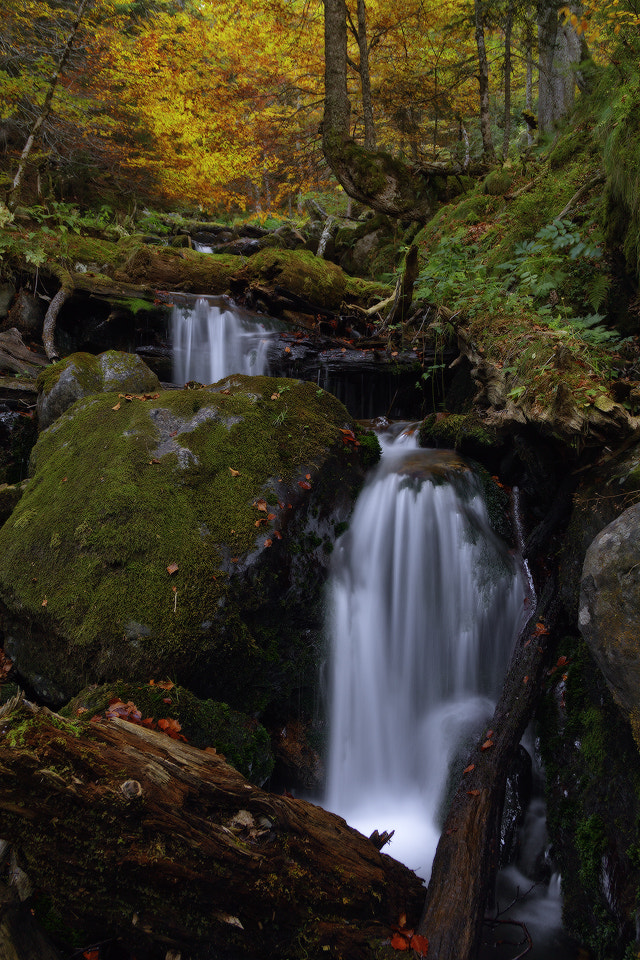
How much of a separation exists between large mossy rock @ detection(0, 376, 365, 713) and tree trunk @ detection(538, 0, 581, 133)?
9159 mm

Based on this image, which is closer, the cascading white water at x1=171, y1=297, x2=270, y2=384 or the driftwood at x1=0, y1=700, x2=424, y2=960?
the driftwood at x1=0, y1=700, x2=424, y2=960

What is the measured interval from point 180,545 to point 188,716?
1169mm

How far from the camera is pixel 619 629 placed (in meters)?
2.53

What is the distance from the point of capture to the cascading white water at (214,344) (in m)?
A: 8.16

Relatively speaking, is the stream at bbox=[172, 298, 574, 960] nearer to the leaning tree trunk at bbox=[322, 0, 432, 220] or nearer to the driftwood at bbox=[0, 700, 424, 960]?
the driftwood at bbox=[0, 700, 424, 960]

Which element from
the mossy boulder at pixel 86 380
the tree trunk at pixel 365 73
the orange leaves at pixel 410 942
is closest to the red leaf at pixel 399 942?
the orange leaves at pixel 410 942

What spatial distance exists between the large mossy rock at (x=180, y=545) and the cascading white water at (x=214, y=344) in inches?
130

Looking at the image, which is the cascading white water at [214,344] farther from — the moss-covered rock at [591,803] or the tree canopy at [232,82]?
the moss-covered rock at [591,803]

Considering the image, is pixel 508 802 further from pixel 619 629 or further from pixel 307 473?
pixel 307 473

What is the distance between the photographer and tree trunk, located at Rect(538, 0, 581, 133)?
31.8ft

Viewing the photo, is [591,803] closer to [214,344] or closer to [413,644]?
[413,644]

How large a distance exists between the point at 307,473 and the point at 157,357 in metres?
4.83

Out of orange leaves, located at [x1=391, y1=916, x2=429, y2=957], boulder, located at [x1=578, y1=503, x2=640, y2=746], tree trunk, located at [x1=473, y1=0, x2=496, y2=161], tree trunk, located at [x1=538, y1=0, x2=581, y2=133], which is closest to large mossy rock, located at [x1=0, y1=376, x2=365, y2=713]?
orange leaves, located at [x1=391, y1=916, x2=429, y2=957]

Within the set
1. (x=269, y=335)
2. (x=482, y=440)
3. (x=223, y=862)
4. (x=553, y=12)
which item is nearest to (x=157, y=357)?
(x=269, y=335)
